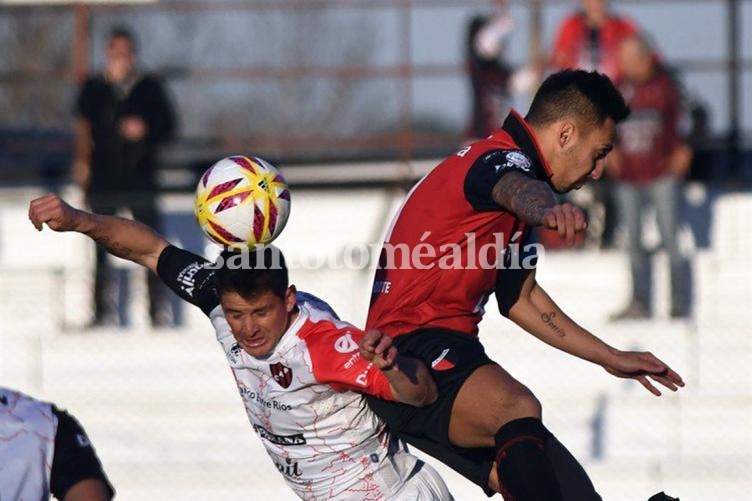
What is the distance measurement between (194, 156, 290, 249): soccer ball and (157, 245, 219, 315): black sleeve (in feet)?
0.38

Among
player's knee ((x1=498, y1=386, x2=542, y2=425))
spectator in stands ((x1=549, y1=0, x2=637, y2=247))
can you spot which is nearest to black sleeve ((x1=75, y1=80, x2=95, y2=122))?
spectator in stands ((x1=549, y1=0, x2=637, y2=247))

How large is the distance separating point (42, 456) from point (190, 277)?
1.10 meters

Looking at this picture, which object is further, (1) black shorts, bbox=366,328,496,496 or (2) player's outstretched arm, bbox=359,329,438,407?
(1) black shorts, bbox=366,328,496,496

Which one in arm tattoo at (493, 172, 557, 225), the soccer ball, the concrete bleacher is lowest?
the concrete bleacher

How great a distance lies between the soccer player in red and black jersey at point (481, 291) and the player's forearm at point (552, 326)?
125 mm

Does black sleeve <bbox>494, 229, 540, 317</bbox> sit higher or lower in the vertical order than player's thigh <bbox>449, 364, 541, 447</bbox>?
higher

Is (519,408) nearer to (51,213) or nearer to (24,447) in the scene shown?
(24,447)

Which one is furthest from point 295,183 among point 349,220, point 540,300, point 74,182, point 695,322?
point 540,300

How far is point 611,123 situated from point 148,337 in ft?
16.6

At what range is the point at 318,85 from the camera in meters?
11.7

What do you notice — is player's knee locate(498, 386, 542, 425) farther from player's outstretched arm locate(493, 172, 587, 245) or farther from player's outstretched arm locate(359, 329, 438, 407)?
player's outstretched arm locate(493, 172, 587, 245)

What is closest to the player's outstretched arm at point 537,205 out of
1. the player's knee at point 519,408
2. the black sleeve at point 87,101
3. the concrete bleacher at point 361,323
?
the player's knee at point 519,408

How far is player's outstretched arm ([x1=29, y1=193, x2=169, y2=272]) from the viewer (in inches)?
198

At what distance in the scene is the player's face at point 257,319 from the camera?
188 inches
